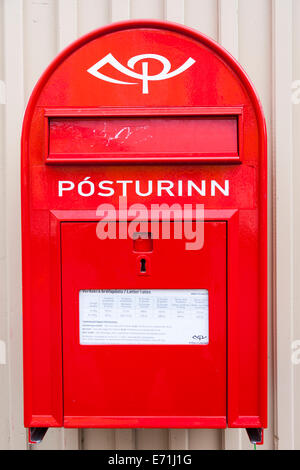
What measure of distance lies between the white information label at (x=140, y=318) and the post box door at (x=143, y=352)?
0.01 meters

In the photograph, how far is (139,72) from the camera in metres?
1.16

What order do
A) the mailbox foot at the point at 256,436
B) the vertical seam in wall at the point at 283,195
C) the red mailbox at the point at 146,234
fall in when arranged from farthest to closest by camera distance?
the vertical seam in wall at the point at 283,195
the mailbox foot at the point at 256,436
the red mailbox at the point at 146,234

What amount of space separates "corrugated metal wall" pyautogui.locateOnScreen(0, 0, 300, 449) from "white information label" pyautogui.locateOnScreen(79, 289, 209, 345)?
1.97 ft

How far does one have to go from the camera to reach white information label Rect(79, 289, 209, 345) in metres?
1.17

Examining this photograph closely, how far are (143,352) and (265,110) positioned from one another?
1.16 m

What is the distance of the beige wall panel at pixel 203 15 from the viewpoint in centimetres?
159

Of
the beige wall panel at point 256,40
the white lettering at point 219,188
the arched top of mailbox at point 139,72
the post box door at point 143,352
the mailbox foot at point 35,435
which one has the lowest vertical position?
the mailbox foot at point 35,435

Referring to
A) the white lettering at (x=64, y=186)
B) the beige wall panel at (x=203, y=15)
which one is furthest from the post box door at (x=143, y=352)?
the beige wall panel at (x=203, y=15)

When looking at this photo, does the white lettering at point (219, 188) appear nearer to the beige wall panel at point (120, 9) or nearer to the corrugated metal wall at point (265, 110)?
the corrugated metal wall at point (265, 110)

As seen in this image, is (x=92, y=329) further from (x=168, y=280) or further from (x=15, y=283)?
Answer: (x=15, y=283)

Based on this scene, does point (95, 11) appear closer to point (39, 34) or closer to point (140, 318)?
point (39, 34)

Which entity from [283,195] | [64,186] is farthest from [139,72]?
[283,195]
